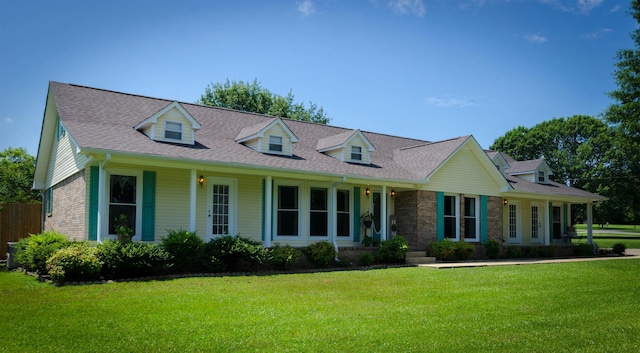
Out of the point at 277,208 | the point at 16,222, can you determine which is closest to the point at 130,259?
the point at 277,208

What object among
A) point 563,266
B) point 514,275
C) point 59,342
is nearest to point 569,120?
point 563,266

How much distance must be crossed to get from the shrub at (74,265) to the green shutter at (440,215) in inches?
494

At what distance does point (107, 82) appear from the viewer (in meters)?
23.6

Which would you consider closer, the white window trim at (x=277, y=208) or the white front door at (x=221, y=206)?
the white front door at (x=221, y=206)

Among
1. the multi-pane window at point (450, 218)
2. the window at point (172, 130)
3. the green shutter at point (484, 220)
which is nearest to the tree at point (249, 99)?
the multi-pane window at point (450, 218)

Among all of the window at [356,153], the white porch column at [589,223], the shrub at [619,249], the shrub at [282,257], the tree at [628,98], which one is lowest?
the shrub at [619,249]

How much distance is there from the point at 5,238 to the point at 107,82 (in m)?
8.52

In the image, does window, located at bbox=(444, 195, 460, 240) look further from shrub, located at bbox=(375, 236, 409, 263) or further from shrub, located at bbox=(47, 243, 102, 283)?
shrub, located at bbox=(47, 243, 102, 283)

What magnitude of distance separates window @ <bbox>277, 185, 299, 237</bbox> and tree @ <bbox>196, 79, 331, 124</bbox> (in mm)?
21476

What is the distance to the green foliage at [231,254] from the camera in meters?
13.6

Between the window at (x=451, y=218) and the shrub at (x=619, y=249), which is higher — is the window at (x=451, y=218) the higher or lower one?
the higher one

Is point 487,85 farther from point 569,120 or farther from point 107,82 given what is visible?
point 569,120

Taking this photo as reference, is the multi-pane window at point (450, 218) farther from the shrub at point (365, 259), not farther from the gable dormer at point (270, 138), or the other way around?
the gable dormer at point (270, 138)

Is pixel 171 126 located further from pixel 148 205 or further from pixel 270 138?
pixel 270 138
